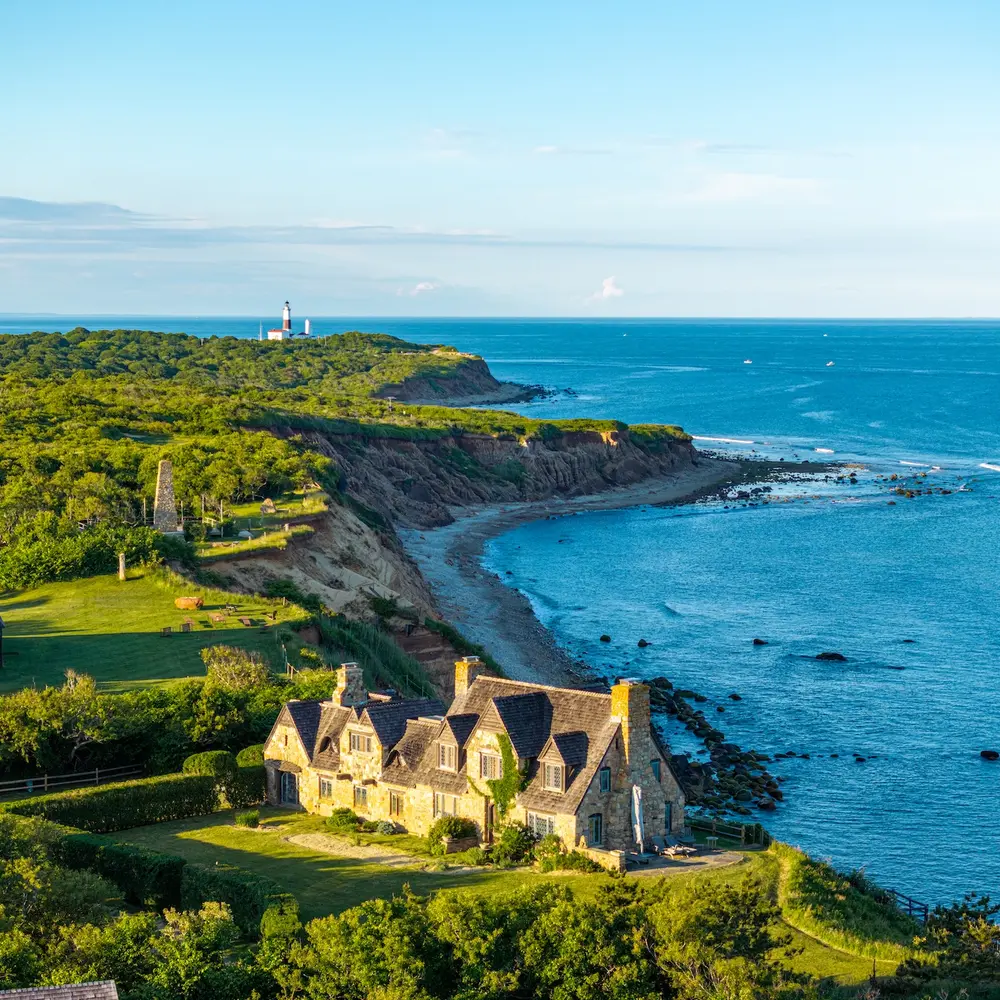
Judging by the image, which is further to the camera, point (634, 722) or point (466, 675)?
point (466, 675)

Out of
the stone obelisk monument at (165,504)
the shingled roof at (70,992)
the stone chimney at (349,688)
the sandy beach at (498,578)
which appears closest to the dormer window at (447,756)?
the stone chimney at (349,688)

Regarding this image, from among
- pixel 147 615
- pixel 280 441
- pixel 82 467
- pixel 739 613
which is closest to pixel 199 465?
pixel 82 467

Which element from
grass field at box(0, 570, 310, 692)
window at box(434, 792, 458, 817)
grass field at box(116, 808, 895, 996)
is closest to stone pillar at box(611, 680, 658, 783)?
grass field at box(116, 808, 895, 996)

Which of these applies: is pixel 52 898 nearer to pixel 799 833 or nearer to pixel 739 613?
pixel 799 833

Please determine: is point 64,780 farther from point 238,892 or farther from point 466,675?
point 466,675

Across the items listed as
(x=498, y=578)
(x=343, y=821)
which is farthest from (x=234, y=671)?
(x=498, y=578)

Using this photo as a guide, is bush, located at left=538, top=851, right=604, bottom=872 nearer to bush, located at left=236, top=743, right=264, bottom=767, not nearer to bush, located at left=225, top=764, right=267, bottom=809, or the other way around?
bush, located at left=225, top=764, right=267, bottom=809
